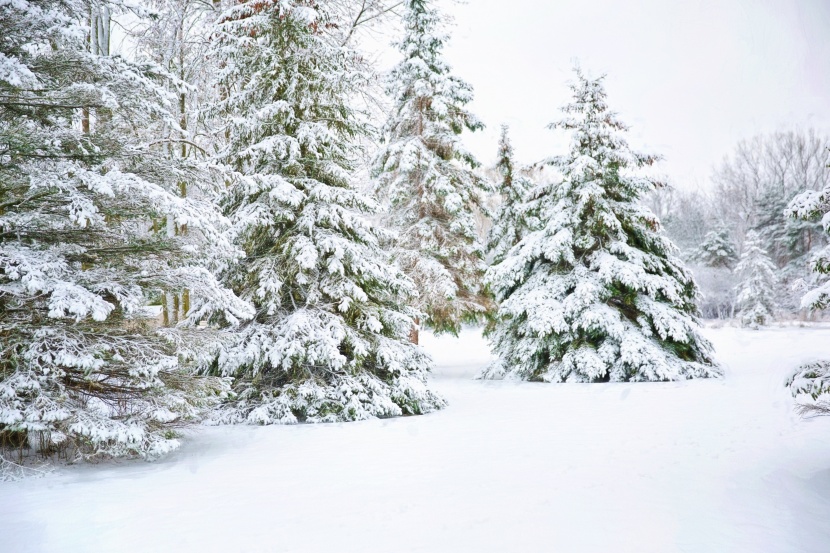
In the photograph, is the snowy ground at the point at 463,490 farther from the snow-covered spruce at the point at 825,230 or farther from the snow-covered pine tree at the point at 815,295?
the snow-covered spruce at the point at 825,230


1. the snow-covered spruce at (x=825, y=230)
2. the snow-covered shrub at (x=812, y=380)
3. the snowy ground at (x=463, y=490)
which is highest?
the snow-covered spruce at (x=825, y=230)

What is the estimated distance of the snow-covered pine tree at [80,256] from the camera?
202 inches

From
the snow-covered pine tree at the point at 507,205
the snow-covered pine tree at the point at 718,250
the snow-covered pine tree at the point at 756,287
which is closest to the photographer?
the snow-covered pine tree at the point at 507,205

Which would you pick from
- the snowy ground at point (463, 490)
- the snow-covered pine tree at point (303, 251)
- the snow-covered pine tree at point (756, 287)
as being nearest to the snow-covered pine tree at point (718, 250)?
the snow-covered pine tree at point (756, 287)

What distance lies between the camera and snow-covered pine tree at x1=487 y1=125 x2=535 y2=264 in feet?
54.4

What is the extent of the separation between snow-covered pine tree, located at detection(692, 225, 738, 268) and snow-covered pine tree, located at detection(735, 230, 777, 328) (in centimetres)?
602

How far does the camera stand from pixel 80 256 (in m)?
5.90

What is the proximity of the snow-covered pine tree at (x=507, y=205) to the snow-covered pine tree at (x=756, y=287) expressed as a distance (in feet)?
66.7

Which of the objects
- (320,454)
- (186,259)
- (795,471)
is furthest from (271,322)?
→ (795,471)

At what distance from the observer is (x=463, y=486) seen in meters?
4.73

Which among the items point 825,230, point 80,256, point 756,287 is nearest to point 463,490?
point 825,230

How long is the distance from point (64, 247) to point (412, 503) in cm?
454

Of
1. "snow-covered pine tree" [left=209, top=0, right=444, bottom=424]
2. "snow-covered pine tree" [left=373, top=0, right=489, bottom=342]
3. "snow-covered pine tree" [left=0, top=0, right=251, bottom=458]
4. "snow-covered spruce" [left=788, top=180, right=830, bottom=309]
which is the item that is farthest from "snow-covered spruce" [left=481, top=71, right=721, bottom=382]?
"snow-covered pine tree" [left=0, top=0, right=251, bottom=458]

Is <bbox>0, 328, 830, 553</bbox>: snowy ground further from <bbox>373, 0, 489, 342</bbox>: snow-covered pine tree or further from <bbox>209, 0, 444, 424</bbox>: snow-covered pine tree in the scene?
<bbox>373, 0, 489, 342</bbox>: snow-covered pine tree
